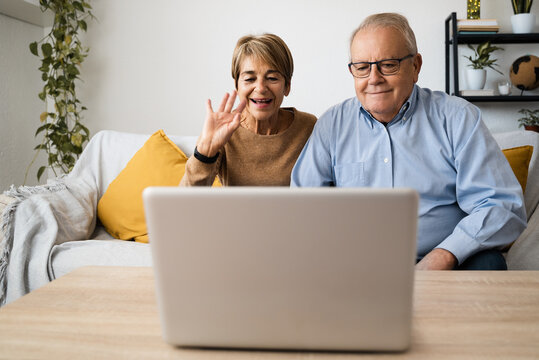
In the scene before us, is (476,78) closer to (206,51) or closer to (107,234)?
(206,51)

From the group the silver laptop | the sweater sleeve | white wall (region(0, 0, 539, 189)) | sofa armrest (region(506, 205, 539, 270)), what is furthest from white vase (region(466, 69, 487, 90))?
the silver laptop

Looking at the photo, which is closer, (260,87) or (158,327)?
(158,327)

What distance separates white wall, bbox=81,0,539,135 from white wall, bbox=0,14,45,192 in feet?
1.39

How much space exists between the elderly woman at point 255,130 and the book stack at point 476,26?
170 cm

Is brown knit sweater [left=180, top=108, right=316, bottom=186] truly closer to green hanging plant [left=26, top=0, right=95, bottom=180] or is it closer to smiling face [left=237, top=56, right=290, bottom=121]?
smiling face [left=237, top=56, right=290, bottom=121]

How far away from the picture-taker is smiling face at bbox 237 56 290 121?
1.60 metres

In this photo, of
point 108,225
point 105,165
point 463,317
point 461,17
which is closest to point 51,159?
point 105,165

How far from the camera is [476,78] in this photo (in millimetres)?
2961

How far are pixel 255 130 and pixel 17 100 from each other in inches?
91.0

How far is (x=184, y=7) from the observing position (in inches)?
125

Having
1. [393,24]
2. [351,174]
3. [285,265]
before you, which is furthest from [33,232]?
[285,265]

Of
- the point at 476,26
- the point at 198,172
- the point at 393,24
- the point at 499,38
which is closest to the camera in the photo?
the point at 393,24

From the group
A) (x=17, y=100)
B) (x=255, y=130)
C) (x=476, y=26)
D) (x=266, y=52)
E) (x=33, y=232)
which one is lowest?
(x=33, y=232)

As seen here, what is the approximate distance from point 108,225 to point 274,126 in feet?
3.06
